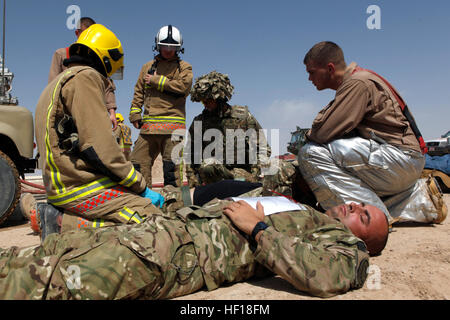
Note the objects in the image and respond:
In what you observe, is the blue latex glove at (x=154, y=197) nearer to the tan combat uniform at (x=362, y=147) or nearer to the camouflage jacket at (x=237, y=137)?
the tan combat uniform at (x=362, y=147)

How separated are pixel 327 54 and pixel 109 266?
2.99 meters

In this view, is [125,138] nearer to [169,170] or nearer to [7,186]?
[169,170]

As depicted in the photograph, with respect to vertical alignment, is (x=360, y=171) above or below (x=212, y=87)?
below

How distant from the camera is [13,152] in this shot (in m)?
4.80

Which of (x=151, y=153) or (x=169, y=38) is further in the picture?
(x=151, y=153)

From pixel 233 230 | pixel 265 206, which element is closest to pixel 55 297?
pixel 233 230

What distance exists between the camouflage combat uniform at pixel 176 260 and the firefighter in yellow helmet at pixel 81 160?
0.42 m

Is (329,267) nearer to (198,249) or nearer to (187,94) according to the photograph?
(198,249)

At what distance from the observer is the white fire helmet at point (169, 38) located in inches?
215

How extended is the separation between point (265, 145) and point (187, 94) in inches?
57.6

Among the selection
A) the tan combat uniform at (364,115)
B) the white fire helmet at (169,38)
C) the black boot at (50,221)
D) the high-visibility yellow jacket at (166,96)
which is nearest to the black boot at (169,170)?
the high-visibility yellow jacket at (166,96)

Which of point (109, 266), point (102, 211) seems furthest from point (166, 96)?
point (109, 266)

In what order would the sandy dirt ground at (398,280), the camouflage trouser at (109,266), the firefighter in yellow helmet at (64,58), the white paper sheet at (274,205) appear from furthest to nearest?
the firefighter in yellow helmet at (64,58), the white paper sheet at (274,205), the sandy dirt ground at (398,280), the camouflage trouser at (109,266)

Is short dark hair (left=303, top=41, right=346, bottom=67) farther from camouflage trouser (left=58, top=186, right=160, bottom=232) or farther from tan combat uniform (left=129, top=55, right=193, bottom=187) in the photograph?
camouflage trouser (left=58, top=186, right=160, bottom=232)
